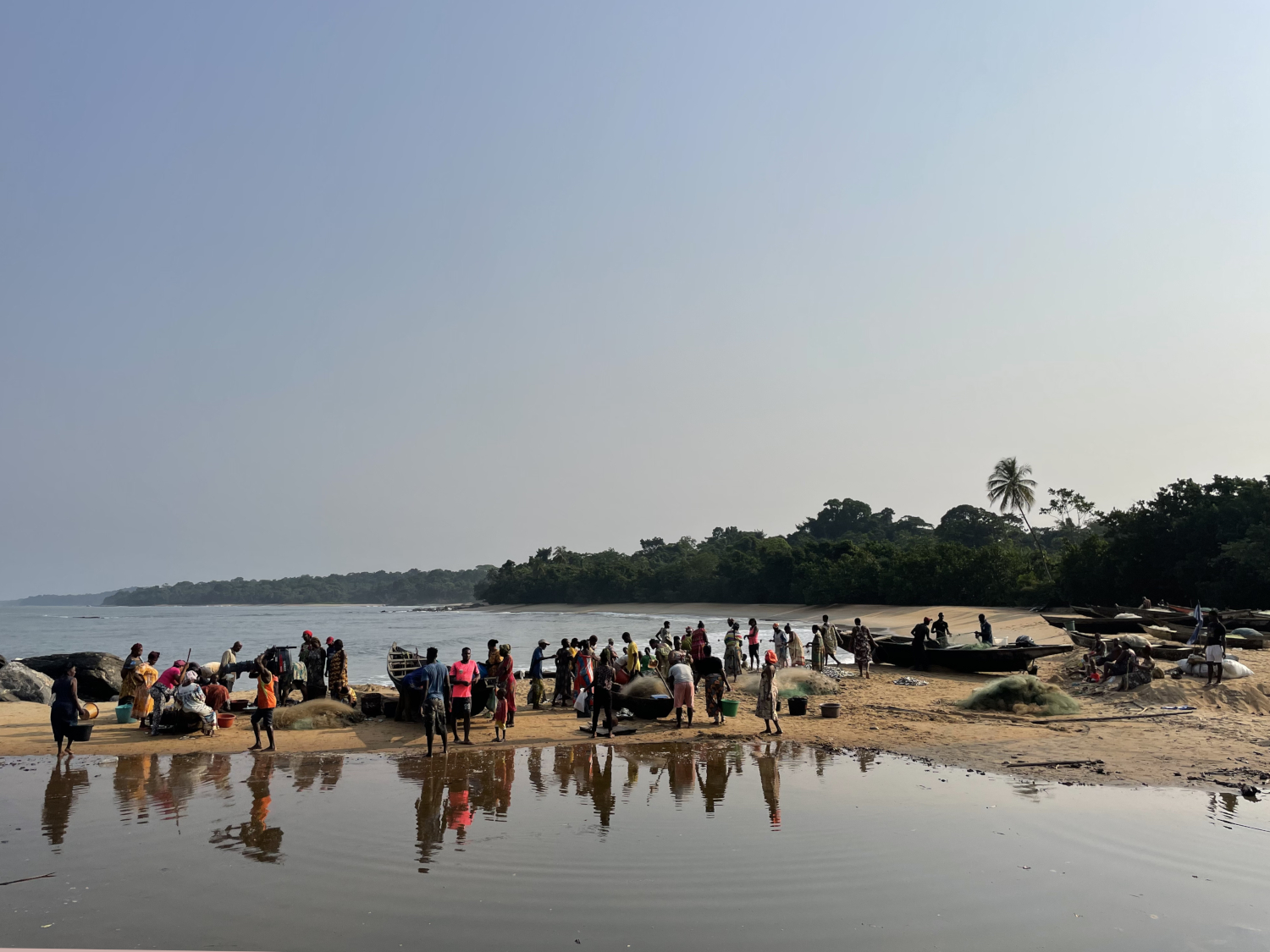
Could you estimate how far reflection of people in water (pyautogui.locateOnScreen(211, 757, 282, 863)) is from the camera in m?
8.77

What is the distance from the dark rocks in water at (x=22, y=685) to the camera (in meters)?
22.2

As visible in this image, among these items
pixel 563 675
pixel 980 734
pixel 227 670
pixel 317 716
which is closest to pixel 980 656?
pixel 980 734

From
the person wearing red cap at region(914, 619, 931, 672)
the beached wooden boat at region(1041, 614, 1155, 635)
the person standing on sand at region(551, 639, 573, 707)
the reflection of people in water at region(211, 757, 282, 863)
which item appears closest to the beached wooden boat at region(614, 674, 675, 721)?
the person standing on sand at region(551, 639, 573, 707)

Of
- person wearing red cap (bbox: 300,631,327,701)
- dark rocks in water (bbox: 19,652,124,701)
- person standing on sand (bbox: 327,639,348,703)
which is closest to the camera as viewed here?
person wearing red cap (bbox: 300,631,327,701)

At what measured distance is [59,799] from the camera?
1134 centimetres

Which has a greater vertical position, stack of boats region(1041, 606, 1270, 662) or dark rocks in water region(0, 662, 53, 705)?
stack of boats region(1041, 606, 1270, 662)

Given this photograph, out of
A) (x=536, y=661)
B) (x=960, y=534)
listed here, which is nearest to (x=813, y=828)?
(x=536, y=661)

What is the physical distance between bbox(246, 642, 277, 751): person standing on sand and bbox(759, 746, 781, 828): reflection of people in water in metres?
8.74

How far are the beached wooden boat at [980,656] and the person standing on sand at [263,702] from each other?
2026 centimetres

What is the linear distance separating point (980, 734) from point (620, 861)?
10.2m

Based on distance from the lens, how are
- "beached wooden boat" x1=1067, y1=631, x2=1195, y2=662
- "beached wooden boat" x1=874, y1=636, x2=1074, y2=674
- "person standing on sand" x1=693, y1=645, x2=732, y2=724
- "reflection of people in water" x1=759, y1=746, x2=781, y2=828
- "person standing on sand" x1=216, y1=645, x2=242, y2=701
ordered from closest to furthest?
"reflection of people in water" x1=759, y1=746, x2=781, y2=828 < "person standing on sand" x1=693, y1=645, x2=732, y2=724 < "person standing on sand" x1=216, y1=645, x2=242, y2=701 < "beached wooden boat" x1=1067, y1=631, x2=1195, y2=662 < "beached wooden boat" x1=874, y1=636, x2=1074, y2=674

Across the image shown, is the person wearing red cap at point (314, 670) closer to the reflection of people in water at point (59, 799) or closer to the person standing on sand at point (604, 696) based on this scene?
the reflection of people in water at point (59, 799)

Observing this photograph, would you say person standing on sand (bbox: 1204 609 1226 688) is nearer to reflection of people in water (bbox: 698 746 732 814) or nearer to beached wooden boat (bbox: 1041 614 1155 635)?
reflection of people in water (bbox: 698 746 732 814)

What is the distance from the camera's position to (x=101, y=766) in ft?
44.4
